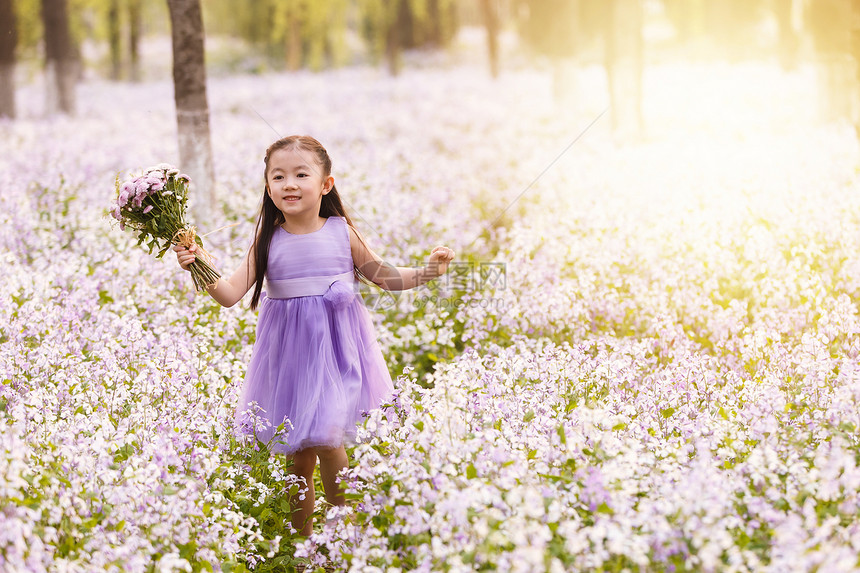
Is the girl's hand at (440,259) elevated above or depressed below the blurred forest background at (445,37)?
below

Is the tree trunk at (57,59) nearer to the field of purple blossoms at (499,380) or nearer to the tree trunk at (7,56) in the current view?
the tree trunk at (7,56)

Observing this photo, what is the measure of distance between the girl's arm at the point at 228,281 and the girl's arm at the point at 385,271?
0.68m

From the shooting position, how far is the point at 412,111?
22344 millimetres

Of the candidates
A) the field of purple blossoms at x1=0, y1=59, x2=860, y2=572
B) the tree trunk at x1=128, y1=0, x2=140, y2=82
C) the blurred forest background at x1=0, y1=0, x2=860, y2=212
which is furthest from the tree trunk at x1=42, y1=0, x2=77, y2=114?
the tree trunk at x1=128, y1=0, x2=140, y2=82

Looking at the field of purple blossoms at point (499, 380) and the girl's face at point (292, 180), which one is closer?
the field of purple blossoms at point (499, 380)

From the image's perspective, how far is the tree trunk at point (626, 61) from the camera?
58.9 feet

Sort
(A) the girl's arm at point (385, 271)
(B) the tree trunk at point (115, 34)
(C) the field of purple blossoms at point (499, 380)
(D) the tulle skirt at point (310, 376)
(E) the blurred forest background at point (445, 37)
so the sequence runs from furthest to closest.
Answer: (B) the tree trunk at point (115, 34)
(E) the blurred forest background at point (445, 37)
(A) the girl's arm at point (385, 271)
(D) the tulle skirt at point (310, 376)
(C) the field of purple blossoms at point (499, 380)

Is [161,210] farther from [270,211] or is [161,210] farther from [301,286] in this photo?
[301,286]

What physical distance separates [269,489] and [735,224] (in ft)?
19.6

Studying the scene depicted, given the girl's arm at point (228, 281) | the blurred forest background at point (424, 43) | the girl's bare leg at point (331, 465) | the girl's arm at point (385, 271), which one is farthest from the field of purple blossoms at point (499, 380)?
the blurred forest background at point (424, 43)

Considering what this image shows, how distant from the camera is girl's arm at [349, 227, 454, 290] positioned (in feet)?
15.9

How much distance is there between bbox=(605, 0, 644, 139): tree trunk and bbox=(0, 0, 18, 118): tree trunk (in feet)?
48.9

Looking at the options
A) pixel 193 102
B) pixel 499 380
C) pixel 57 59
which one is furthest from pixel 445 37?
pixel 499 380

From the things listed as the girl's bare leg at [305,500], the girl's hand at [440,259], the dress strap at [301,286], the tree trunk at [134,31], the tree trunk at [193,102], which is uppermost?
the tree trunk at [134,31]
